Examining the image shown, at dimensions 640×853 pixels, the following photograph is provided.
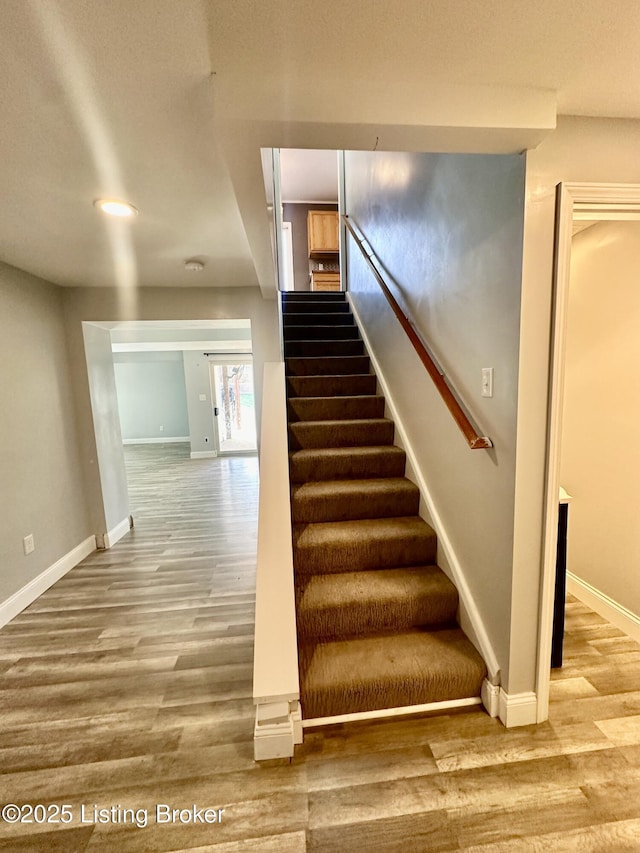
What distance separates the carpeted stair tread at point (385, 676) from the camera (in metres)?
1.41

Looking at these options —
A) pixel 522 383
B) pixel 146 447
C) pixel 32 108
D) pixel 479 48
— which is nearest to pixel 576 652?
pixel 522 383

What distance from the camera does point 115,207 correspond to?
169cm

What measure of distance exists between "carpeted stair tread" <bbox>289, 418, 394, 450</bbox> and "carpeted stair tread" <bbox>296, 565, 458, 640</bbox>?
38.1 inches

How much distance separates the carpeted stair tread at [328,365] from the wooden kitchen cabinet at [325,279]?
9.42 feet

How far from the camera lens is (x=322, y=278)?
5461 millimetres

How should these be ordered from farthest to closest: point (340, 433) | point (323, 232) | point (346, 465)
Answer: point (323, 232) → point (340, 433) → point (346, 465)

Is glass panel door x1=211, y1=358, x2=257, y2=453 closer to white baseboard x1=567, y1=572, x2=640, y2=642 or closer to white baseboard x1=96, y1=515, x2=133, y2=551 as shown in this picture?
white baseboard x1=96, y1=515, x2=133, y2=551

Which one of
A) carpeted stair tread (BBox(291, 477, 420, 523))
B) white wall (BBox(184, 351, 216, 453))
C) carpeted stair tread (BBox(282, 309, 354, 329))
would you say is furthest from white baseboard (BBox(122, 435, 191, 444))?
carpeted stair tread (BBox(291, 477, 420, 523))

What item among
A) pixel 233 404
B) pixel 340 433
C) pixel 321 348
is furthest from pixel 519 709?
pixel 233 404

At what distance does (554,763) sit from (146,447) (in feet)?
29.4

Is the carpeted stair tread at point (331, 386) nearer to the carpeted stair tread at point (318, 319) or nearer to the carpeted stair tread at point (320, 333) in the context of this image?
the carpeted stair tread at point (320, 333)

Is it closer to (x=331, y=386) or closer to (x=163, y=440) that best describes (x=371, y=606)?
(x=331, y=386)

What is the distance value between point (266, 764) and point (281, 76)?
2149mm

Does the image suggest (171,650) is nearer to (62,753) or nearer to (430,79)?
(62,753)
